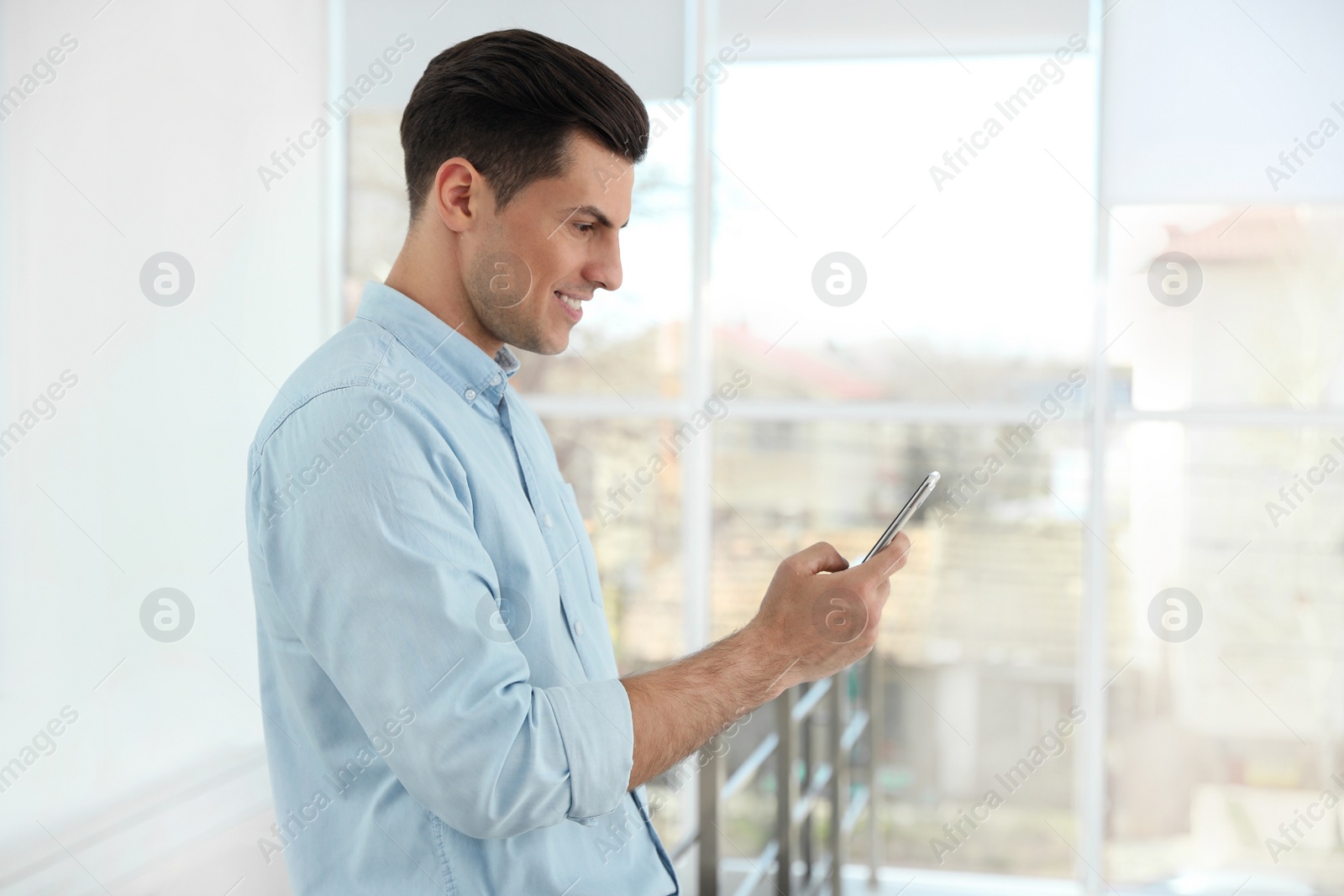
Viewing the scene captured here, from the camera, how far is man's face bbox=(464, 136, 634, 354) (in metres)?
0.93

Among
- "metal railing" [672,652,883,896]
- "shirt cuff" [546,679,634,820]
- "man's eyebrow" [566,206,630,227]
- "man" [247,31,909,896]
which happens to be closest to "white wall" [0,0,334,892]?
"metal railing" [672,652,883,896]

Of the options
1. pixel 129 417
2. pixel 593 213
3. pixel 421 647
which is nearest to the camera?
pixel 421 647

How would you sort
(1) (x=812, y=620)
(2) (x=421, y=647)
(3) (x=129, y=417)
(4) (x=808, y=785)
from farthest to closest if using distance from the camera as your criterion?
1. (4) (x=808, y=785)
2. (3) (x=129, y=417)
3. (1) (x=812, y=620)
4. (2) (x=421, y=647)

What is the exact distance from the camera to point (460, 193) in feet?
3.03

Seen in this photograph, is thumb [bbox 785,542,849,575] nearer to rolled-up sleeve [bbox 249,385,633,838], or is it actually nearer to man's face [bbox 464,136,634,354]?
rolled-up sleeve [bbox 249,385,633,838]

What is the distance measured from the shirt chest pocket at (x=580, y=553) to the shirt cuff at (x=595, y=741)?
0.21 meters

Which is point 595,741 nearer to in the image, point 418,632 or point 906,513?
point 418,632

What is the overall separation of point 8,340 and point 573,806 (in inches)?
74.7

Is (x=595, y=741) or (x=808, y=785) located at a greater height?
(x=595, y=741)

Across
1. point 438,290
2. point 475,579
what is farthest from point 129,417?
point 475,579

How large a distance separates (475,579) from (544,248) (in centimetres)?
34

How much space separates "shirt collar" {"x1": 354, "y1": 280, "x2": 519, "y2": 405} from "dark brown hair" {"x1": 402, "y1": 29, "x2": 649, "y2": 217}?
0.39 ft

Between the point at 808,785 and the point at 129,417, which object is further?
the point at 808,785

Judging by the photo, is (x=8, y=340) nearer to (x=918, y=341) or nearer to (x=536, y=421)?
(x=536, y=421)
